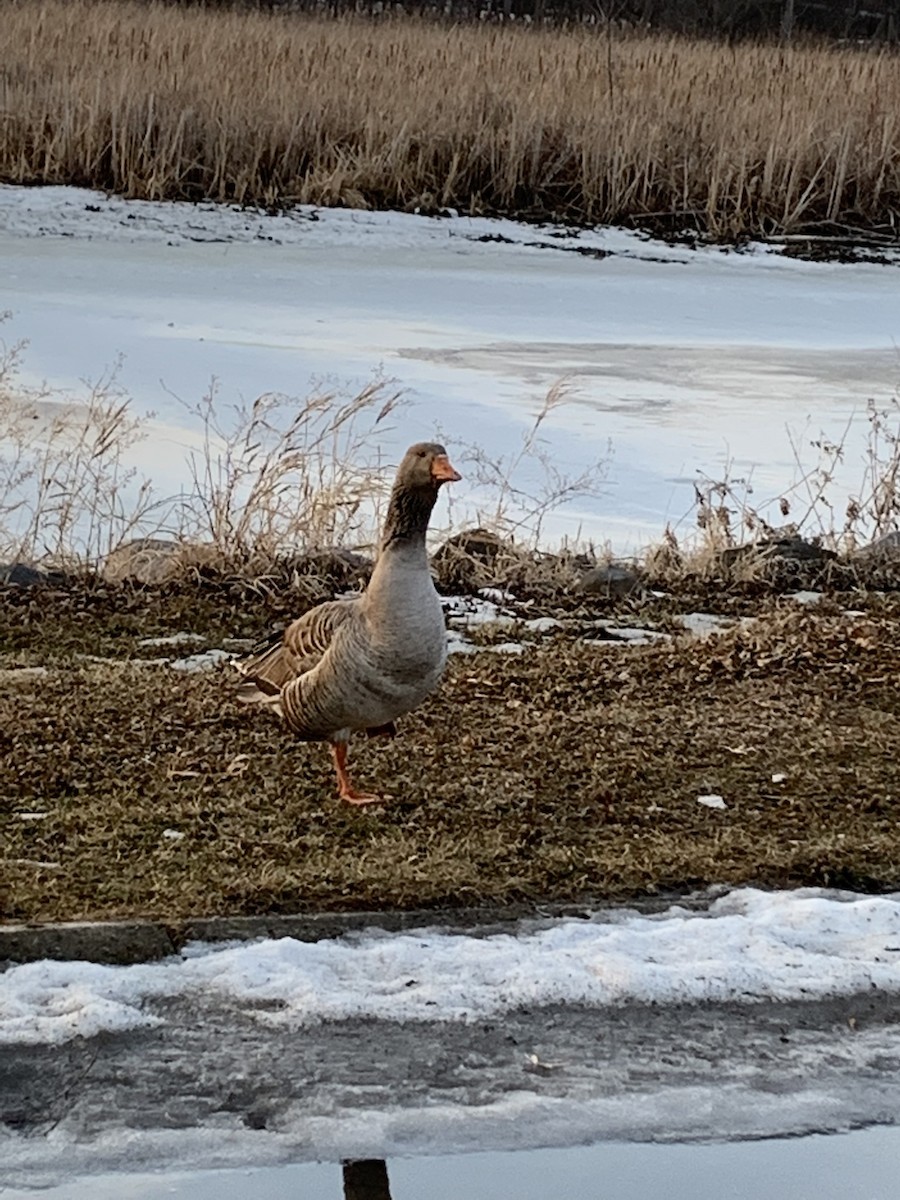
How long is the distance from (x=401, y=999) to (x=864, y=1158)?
3.13 ft

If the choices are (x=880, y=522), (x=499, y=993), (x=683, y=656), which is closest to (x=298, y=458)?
→ (x=683, y=656)

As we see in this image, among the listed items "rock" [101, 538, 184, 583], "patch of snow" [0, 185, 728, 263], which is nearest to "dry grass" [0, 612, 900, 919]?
"rock" [101, 538, 184, 583]

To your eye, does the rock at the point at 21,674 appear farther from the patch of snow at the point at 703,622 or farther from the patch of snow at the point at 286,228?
the patch of snow at the point at 286,228

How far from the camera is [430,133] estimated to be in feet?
50.9

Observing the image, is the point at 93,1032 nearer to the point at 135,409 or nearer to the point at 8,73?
the point at 135,409

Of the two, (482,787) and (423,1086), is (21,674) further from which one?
(423,1086)

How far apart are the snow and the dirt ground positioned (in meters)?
0.26

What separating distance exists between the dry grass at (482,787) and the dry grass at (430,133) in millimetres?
9281

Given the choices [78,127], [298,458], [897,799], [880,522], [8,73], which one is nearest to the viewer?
[897,799]

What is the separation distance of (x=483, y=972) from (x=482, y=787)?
126 cm

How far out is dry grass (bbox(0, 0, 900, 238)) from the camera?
14.4 m

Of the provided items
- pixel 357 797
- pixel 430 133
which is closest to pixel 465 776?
pixel 357 797

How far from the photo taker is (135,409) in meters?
9.03

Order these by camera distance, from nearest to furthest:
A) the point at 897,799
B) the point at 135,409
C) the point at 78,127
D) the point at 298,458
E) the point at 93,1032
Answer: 1. the point at 93,1032
2. the point at 897,799
3. the point at 298,458
4. the point at 135,409
5. the point at 78,127
